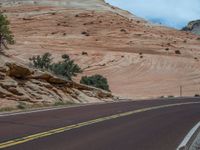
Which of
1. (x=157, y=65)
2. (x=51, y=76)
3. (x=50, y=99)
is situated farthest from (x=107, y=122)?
(x=157, y=65)

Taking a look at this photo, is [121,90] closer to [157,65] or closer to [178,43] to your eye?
[157,65]

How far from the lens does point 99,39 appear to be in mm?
81188

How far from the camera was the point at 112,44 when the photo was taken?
78375 millimetres

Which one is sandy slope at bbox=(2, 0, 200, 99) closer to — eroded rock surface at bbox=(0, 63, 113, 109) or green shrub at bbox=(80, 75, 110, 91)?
green shrub at bbox=(80, 75, 110, 91)


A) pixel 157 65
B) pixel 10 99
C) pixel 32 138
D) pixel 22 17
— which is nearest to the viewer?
pixel 32 138

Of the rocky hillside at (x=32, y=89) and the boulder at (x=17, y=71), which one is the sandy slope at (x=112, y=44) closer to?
the rocky hillside at (x=32, y=89)

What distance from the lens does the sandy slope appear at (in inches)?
2372

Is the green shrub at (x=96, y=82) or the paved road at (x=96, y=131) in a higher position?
the paved road at (x=96, y=131)

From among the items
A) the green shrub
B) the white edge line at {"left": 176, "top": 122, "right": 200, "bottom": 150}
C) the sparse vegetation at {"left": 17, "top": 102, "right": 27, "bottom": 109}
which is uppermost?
the white edge line at {"left": 176, "top": 122, "right": 200, "bottom": 150}

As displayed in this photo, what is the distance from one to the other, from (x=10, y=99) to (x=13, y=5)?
81.8 metres

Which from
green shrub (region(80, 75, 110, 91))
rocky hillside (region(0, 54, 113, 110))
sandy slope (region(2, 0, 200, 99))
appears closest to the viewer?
rocky hillside (region(0, 54, 113, 110))

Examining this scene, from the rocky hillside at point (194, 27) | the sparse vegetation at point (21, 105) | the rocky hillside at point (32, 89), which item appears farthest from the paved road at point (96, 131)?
the rocky hillside at point (194, 27)

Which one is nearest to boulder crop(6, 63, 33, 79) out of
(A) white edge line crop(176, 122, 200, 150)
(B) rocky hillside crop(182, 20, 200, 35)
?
(A) white edge line crop(176, 122, 200, 150)

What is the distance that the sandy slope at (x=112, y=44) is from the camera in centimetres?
6025
